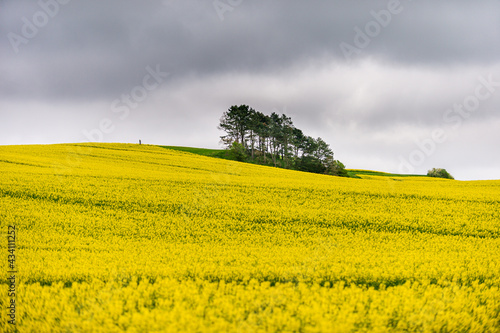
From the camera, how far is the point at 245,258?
777cm

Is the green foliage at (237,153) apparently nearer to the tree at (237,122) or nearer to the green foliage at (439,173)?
the tree at (237,122)

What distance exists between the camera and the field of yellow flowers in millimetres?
5031

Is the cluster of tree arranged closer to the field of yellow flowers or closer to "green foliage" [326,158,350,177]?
"green foliage" [326,158,350,177]

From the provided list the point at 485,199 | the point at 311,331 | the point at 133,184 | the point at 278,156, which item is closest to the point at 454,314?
Answer: the point at 311,331

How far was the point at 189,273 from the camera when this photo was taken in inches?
271

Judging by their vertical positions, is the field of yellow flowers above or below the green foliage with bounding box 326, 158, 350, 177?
below

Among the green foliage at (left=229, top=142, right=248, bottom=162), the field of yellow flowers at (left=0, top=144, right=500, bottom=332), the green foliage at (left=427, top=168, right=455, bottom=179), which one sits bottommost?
the field of yellow flowers at (left=0, top=144, right=500, bottom=332)

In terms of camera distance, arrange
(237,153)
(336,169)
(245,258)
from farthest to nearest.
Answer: (336,169) → (237,153) → (245,258)

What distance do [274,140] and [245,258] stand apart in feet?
204

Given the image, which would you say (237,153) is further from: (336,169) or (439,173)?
(439,173)

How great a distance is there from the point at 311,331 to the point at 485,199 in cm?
1522

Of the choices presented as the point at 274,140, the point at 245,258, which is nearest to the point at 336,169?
the point at 274,140

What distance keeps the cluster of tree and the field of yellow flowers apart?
48209 mm

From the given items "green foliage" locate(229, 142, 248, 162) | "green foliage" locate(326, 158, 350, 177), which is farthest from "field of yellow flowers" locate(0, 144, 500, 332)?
"green foliage" locate(326, 158, 350, 177)
